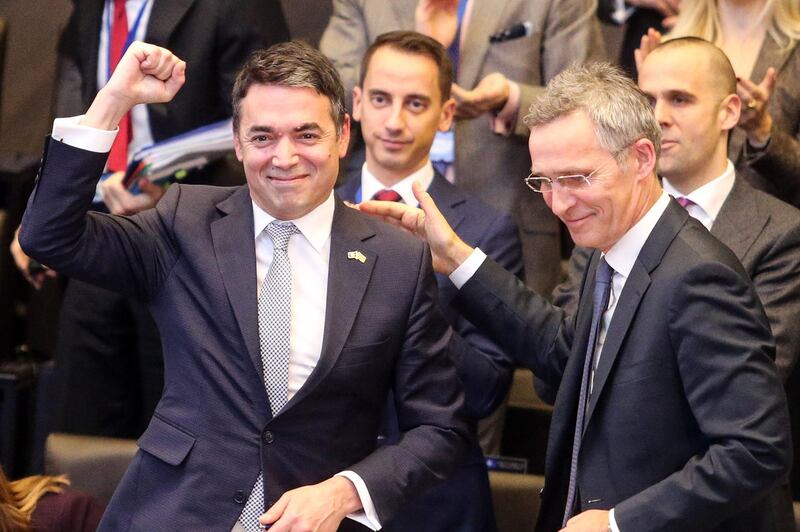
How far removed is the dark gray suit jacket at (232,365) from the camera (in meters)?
2.25

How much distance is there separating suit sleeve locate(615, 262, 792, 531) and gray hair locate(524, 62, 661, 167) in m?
0.29

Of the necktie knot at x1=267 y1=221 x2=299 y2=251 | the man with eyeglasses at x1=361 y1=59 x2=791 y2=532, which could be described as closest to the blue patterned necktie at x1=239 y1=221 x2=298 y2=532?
the necktie knot at x1=267 y1=221 x2=299 y2=251

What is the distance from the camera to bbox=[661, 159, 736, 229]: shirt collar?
303 cm

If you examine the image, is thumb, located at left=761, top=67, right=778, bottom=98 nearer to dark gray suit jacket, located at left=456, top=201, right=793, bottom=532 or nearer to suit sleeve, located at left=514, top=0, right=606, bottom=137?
suit sleeve, located at left=514, top=0, right=606, bottom=137

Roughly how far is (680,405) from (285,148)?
86cm

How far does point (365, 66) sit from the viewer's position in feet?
11.5

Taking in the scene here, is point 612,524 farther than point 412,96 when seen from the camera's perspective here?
No

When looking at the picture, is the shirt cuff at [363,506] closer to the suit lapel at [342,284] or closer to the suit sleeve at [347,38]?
the suit lapel at [342,284]

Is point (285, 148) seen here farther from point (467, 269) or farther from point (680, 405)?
point (680, 405)

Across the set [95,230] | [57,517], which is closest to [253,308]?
[95,230]

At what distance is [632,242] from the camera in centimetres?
230

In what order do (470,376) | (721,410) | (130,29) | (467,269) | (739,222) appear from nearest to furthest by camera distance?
(721,410) → (467,269) → (470,376) → (739,222) → (130,29)

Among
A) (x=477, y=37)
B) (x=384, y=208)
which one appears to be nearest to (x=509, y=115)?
(x=477, y=37)

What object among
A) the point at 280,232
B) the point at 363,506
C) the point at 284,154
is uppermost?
the point at 284,154
